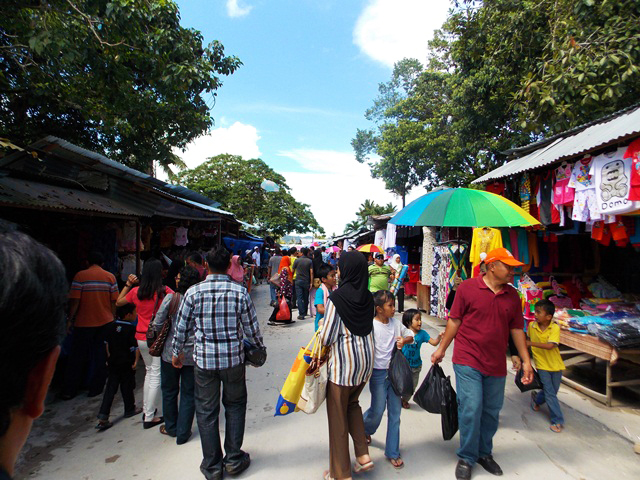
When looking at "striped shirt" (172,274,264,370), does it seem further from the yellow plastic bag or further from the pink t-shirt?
the pink t-shirt

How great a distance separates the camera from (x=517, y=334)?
308 cm

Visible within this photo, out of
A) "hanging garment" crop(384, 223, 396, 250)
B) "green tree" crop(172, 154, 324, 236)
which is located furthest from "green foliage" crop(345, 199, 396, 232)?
"hanging garment" crop(384, 223, 396, 250)

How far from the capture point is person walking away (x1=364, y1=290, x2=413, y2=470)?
10.2 feet

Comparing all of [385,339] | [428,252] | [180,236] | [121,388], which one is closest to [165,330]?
[121,388]

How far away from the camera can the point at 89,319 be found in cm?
438

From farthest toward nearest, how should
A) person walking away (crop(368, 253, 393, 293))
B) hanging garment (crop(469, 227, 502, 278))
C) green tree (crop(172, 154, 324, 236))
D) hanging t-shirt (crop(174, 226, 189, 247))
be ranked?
green tree (crop(172, 154, 324, 236)) → hanging t-shirt (crop(174, 226, 189, 247)) → person walking away (crop(368, 253, 393, 293)) → hanging garment (crop(469, 227, 502, 278))

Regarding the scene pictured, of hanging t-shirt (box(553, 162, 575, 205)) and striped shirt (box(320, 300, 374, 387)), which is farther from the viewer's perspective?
hanging t-shirt (box(553, 162, 575, 205))

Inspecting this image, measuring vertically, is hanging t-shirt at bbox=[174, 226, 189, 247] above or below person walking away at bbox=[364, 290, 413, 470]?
above

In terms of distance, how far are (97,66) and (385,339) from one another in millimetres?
5647

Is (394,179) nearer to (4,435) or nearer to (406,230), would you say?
(406,230)

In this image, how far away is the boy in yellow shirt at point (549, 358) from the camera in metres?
3.81

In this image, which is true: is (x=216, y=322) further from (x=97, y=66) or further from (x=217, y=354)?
(x=97, y=66)

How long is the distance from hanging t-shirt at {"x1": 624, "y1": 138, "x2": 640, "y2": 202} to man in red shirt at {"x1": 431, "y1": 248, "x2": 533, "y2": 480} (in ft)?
6.57

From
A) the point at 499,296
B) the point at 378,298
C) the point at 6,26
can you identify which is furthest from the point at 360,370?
the point at 6,26
